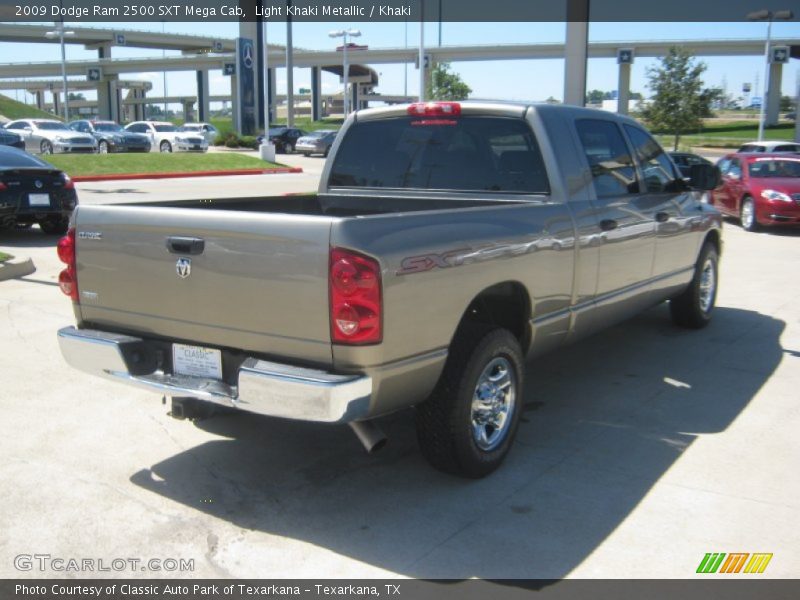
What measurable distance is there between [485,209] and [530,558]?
177cm

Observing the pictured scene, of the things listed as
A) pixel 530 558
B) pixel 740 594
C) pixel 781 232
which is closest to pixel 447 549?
Answer: pixel 530 558

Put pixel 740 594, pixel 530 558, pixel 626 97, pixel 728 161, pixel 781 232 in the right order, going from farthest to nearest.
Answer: pixel 626 97, pixel 728 161, pixel 781 232, pixel 530 558, pixel 740 594

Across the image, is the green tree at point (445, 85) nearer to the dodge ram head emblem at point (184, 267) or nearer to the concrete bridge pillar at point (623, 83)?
the concrete bridge pillar at point (623, 83)

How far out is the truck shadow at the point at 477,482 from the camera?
3684mm

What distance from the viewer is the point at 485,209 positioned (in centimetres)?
429

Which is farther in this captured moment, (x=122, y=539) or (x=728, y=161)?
(x=728, y=161)

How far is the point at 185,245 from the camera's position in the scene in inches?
153

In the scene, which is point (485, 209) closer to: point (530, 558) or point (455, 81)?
point (530, 558)

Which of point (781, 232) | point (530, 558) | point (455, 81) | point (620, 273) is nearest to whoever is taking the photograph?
point (530, 558)

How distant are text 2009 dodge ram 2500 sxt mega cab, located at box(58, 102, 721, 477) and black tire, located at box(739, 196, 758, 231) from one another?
11.0m

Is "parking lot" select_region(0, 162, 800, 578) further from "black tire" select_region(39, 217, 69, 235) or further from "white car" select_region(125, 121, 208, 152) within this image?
"white car" select_region(125, 121, 208, 152)

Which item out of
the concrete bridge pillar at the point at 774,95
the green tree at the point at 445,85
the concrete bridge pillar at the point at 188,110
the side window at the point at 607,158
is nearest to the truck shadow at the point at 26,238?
the side window at the point at 607,158

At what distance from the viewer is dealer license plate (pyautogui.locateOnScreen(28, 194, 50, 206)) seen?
1239 cm

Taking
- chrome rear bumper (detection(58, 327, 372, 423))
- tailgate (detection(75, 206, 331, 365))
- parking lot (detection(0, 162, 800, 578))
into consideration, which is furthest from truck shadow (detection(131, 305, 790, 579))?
tailgate (detection(75, 206, 331, 365))
